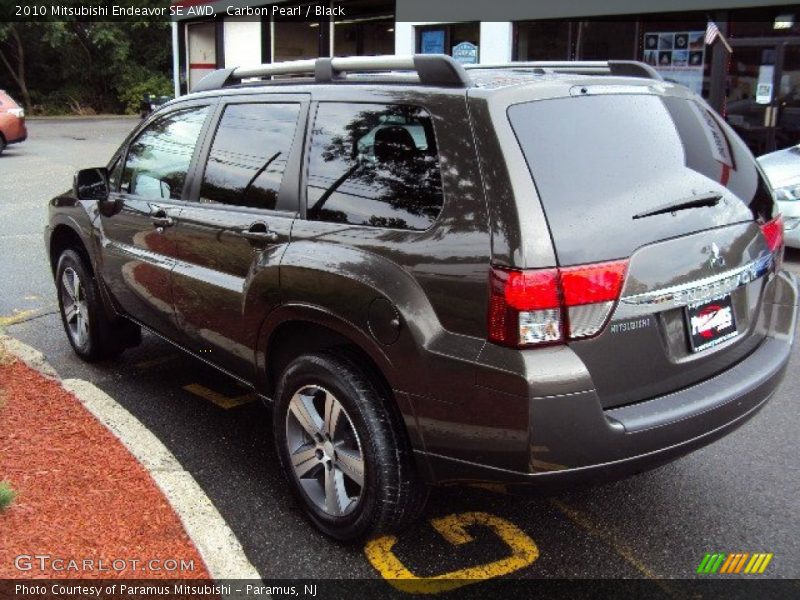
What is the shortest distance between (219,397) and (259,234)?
1724mm

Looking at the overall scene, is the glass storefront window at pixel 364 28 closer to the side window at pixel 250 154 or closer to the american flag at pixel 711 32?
the american flag at pixel 711 32

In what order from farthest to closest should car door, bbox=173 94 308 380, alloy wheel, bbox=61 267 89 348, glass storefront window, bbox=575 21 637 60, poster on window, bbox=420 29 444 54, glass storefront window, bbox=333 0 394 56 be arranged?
glass storefront window, bbox=333 0 394 56
poster on window, bbox=420 29 444 54
glass storefront window, bbox=575 21 637 60
alloy wheel, bbox=61 267 89 348
car door, bbox=173 94 308 380

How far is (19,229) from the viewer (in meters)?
10.6

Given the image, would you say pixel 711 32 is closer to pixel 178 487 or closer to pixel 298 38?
pixel 178 487

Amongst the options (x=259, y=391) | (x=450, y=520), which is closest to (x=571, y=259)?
(x=450, y=520)

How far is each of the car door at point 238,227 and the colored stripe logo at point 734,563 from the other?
Answer: 6.53ft

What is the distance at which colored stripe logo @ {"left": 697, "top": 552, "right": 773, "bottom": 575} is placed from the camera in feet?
10.3

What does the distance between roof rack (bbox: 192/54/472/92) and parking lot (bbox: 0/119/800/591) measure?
1.52 m

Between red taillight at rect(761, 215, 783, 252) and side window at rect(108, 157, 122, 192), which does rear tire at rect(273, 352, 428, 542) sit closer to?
red taillight at rect(761, 215, 783, 252)

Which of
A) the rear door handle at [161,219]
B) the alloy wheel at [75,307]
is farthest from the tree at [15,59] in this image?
the rear door handle at [161,219]

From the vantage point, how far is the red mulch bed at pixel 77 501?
3.03m

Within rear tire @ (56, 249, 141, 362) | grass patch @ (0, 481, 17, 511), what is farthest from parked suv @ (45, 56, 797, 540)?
rear tire @ (56, 249, 141, 362)

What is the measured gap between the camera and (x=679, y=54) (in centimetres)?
1363

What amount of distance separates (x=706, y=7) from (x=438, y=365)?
1167 cm
